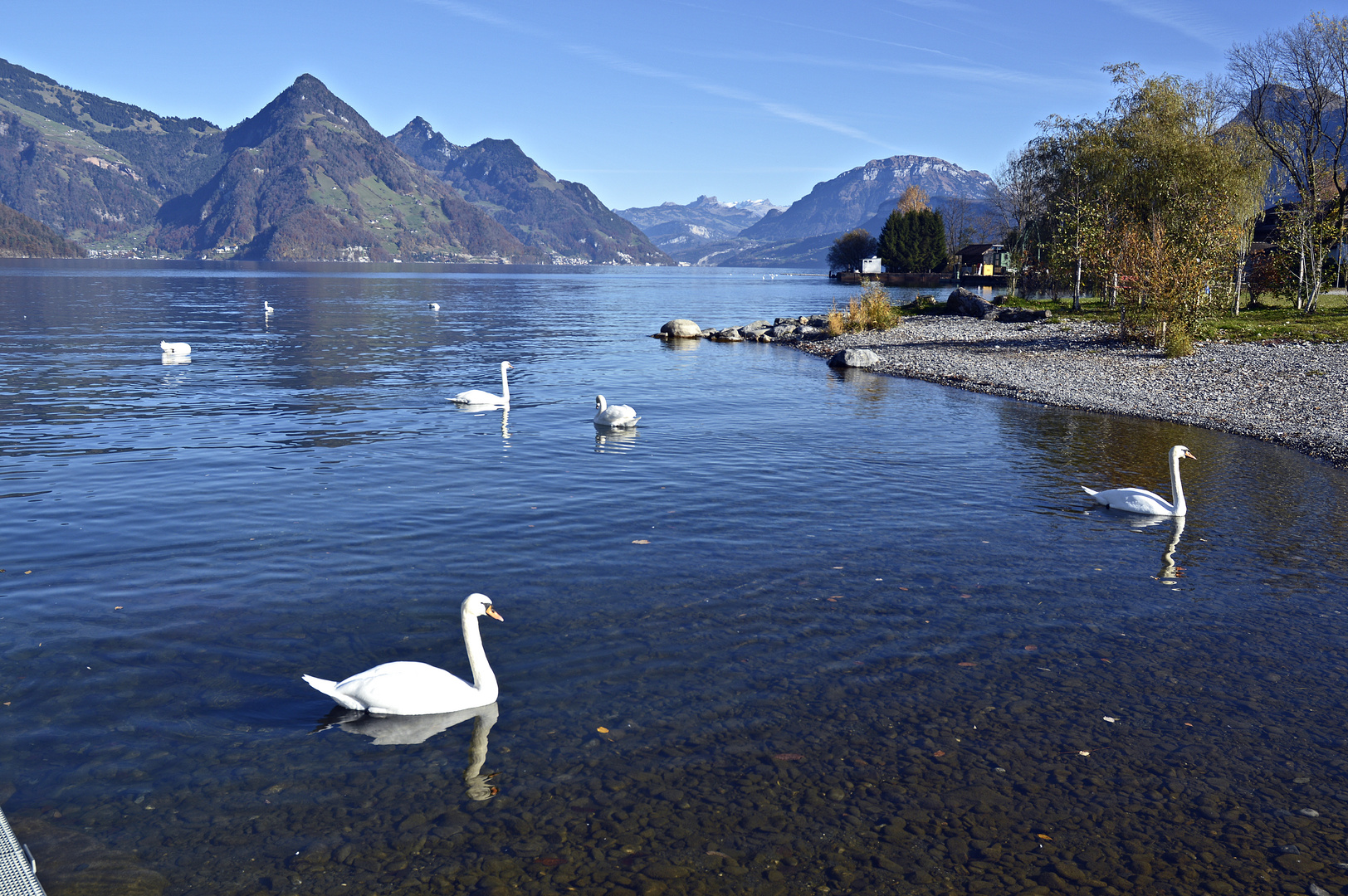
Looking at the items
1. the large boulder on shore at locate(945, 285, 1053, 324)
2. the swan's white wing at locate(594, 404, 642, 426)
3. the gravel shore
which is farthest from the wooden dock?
the large boulder on shore at locate(945, 285, 1053, 324)

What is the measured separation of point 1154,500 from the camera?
50.8ft

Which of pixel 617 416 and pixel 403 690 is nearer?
pixel 403 690

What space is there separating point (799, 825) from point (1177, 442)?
791 inches

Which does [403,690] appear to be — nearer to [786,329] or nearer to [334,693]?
[334,693]

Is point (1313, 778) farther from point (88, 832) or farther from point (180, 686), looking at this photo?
point (180, 686)

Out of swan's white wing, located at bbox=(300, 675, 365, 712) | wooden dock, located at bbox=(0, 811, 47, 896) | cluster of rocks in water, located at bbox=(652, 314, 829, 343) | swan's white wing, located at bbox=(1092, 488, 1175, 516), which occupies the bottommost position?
wooden dock, located at bbox=(0, 811, 47, 896)

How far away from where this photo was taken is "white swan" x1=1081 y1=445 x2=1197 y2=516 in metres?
15.3

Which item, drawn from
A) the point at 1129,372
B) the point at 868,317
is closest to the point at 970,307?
the point at 868,317

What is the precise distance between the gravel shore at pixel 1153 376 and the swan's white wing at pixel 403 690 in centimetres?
2074

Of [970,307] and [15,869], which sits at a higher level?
[970,307]

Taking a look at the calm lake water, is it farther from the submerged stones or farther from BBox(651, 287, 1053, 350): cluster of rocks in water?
the submerged stones

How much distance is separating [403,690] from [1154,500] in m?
13.4

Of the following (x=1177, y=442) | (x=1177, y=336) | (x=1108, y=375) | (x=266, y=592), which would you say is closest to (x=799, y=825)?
(x=266, y=592)

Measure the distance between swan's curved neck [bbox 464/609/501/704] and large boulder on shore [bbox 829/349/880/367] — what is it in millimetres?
33232
